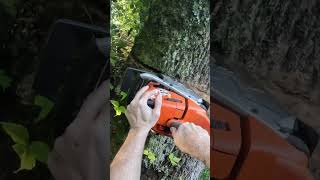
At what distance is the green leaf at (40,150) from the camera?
1.86 metres

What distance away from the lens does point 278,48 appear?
6.46 feet

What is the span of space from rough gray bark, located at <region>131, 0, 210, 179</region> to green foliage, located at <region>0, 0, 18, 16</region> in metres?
0.49

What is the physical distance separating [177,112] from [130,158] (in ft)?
0.86

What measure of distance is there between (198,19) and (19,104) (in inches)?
29.8

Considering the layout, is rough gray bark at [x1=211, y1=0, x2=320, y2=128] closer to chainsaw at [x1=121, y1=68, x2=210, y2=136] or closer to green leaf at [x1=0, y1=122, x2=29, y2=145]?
chainsaw at [x1=121, y1=68, x2=210, y2=136]

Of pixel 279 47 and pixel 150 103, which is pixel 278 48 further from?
pixel 150 103

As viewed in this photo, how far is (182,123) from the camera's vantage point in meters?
2.10

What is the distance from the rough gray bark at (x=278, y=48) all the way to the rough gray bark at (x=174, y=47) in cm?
9

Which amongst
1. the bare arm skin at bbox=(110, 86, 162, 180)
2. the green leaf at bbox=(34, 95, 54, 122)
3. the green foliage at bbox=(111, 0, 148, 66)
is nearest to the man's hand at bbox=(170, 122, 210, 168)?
the bare arm skin at bbox=(110, 86, 162, 180)

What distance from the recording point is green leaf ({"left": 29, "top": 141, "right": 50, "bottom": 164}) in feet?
6.11

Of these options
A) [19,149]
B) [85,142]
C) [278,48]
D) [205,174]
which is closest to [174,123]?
[205,174]

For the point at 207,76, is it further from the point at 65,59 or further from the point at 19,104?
the point at 19,104

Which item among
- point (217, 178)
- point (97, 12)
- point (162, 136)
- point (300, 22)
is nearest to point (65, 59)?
point (97, 12)

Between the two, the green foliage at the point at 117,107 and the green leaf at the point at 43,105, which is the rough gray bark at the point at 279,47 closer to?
the green foliage at the point at 117,107
